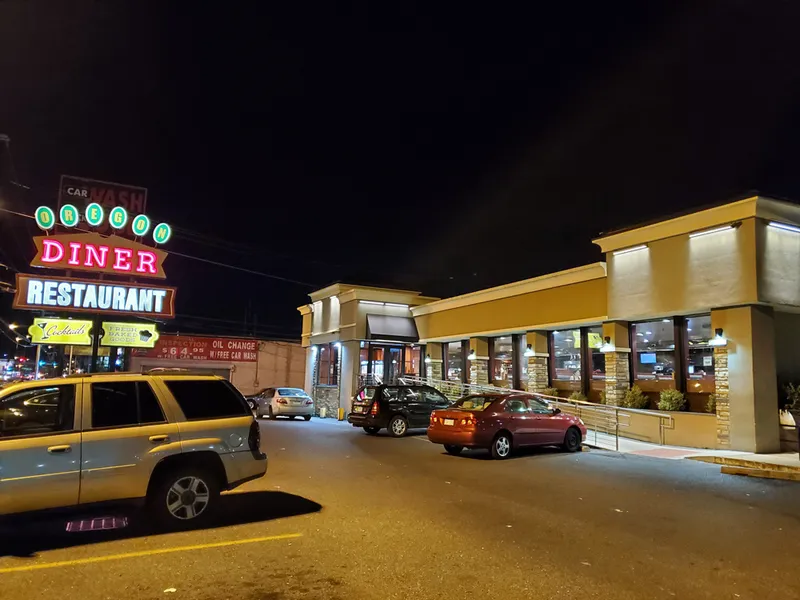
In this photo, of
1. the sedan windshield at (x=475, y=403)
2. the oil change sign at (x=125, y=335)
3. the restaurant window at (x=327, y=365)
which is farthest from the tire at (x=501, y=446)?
the restaurant window at (x=327, y=365)

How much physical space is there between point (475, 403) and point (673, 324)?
6.82 m

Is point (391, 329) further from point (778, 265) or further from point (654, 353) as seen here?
point (778, 265)

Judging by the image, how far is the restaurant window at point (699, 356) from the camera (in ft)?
49.3

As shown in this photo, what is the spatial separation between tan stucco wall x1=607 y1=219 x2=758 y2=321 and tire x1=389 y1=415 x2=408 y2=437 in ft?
23.3

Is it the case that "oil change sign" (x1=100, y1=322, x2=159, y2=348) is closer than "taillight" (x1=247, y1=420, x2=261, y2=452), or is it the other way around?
"taillight" (x1=247, y1=420, x2=261, y2=452)

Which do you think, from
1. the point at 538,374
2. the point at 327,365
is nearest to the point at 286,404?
the point at 327,365

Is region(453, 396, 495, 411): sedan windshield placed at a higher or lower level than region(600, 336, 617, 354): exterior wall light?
lower

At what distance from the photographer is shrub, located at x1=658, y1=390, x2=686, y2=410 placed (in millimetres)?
14922

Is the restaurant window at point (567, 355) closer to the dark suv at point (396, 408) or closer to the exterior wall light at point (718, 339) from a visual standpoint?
the dark suv at point (396, 408)

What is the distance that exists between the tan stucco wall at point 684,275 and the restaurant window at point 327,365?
1569 centimetres

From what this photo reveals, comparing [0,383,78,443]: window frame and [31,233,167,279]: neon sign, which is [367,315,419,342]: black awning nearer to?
[31,233,167,279]: neon sign

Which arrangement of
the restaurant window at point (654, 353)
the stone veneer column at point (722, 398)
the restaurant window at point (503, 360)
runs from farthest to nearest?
the restaurant window at point (503, 360) < the restaurant window at point (654, 353) < the stone veneer column at point (722, 398)

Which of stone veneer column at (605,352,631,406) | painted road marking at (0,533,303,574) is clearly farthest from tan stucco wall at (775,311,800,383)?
painted road marking at (0,533,303,574)

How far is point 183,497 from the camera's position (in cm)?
653
